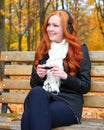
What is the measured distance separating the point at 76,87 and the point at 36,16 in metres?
20.8

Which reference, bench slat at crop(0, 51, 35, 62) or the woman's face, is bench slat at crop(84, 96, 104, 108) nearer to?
the woman's face

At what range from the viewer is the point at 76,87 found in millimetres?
3730

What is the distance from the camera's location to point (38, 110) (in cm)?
335

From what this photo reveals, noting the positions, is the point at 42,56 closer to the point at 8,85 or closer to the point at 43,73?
the point at 43,73

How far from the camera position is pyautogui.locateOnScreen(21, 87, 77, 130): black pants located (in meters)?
3.30

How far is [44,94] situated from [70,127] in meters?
0.40

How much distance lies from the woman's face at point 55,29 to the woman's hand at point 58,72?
429 millimetres

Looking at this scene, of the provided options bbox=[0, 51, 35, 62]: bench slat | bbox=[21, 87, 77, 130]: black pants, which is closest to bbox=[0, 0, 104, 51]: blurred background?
bbox=[0, 51, 35, 62]: bench slat

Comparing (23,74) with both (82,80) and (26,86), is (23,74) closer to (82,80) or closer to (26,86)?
(26,86)

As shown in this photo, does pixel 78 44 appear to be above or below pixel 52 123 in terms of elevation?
above

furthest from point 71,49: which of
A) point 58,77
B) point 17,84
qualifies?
point 17,84

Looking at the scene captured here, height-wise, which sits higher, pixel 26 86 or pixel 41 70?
pixel 41 70

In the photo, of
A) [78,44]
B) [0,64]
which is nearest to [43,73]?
[78,44]

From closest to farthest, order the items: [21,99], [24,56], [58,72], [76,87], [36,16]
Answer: [58,72] → [76,87] → [21,99] → [24,56] → [36,16]
